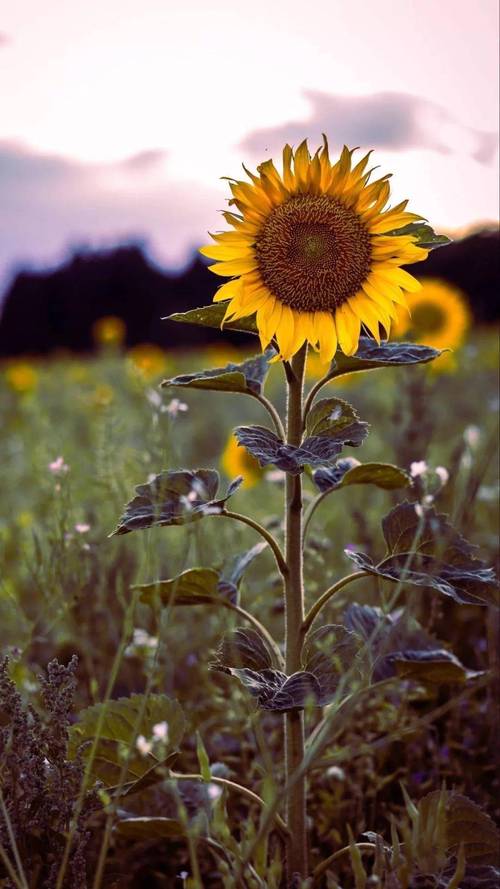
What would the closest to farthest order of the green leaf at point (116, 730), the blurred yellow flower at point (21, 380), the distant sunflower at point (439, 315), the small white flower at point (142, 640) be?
the green leaf at point (116, 730) < the small white flower at point (142, 640) < the distant sunflower at point (439, 315) < the blurred yellow flower at point (21, 380)

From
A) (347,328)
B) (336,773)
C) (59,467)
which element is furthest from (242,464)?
(347,328)

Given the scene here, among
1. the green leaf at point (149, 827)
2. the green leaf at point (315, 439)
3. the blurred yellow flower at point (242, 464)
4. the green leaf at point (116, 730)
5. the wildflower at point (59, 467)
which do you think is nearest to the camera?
the green leaf at point (315, 439)

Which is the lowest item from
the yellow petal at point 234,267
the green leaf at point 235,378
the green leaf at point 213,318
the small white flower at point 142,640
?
the small white flower at point 142,640

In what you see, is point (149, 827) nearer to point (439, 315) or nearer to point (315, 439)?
point (315, 439)

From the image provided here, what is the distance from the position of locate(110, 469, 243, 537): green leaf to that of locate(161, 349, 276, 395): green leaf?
13 cm

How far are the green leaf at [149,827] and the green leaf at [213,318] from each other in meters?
0.72

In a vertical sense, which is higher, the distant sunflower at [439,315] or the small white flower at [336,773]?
the distant sunflower at [439,315]

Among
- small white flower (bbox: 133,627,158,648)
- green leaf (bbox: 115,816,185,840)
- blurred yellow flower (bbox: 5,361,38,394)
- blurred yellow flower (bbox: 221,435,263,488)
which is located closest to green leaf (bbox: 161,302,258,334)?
green leaf (bbox: 115,816,185,840)

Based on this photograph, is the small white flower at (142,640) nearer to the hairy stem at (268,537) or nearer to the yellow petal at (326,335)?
the hairy stem at (268,537)

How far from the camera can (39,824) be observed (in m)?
1.32

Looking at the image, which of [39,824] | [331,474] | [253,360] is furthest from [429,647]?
[39,824]

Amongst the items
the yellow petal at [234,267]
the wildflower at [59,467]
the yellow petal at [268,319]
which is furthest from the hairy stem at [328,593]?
the wildflower at [59,467]

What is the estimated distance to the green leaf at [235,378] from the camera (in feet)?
4.41

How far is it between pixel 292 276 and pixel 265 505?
2982 millimetres
